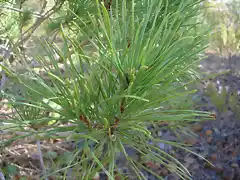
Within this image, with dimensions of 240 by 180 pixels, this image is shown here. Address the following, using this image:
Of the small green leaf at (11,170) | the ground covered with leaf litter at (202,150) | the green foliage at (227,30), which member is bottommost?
the ground covered with leaf litter at (202,150)

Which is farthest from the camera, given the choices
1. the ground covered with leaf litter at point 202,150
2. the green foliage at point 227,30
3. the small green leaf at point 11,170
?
the green foliage at point 227,30

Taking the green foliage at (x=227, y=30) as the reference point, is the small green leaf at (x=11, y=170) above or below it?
below

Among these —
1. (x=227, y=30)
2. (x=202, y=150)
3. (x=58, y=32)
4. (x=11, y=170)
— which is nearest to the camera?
(x=58, y=32)

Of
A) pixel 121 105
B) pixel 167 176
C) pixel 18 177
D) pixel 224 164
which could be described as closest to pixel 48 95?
pixel 121 105

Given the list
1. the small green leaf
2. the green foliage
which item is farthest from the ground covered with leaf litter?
the green foliage

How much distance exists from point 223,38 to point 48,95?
2.96 metres

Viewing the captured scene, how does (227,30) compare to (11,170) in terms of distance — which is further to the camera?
(227,30)

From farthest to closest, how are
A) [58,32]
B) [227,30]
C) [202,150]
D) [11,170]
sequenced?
[227,30], [202,150], [11,170], [58,32]

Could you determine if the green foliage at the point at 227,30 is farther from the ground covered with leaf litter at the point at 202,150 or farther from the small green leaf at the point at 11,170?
the small green leaf at the point at 11,170

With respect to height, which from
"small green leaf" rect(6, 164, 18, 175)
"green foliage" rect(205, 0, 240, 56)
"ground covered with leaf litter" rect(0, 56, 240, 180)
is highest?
"green foliage" rect(205, 0, 240, 56)

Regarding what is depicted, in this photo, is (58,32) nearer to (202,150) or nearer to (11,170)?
(11,170)

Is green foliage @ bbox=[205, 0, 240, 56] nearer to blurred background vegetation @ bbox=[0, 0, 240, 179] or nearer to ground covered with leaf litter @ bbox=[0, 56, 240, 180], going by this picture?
blurred background vegetation @ bbox=[0, 0, 240, 179]

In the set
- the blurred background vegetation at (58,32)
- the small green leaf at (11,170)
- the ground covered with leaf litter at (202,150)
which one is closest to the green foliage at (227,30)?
the blurred background vegetation at (58,32)

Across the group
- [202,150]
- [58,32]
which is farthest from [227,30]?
[58,32]
